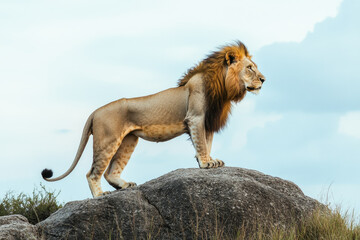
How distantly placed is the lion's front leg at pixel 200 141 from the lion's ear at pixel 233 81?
27.6 inches

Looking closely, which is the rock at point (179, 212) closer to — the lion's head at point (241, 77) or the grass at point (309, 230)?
the grass at point (309, 230)

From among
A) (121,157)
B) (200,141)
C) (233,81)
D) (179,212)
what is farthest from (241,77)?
(179,212)

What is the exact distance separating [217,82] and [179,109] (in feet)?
2.23

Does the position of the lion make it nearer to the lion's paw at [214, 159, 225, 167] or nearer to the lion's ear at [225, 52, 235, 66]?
the lion's ear at [225, 52, 235, 66]

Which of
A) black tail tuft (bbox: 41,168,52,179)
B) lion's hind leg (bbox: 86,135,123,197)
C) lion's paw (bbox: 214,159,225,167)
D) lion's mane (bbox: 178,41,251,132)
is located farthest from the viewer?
black tail tuft (bbox: 41,168,52,179)

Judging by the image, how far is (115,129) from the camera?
8.15 meters

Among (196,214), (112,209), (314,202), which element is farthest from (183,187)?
(314,202)

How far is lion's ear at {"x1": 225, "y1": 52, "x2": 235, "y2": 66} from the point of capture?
8.08 m

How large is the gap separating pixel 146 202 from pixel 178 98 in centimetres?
213

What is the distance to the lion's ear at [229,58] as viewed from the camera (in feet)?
26.5

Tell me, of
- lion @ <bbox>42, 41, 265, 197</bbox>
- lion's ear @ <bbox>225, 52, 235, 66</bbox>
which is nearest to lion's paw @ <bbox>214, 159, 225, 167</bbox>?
lion @ <bbox>42, 41, 265, 197</bbox>

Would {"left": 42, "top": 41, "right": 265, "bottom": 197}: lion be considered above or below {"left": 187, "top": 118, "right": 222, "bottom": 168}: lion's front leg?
above

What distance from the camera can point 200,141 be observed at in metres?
7.58

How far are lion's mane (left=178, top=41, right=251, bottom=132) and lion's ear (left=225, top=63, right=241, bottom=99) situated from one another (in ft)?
0.05
